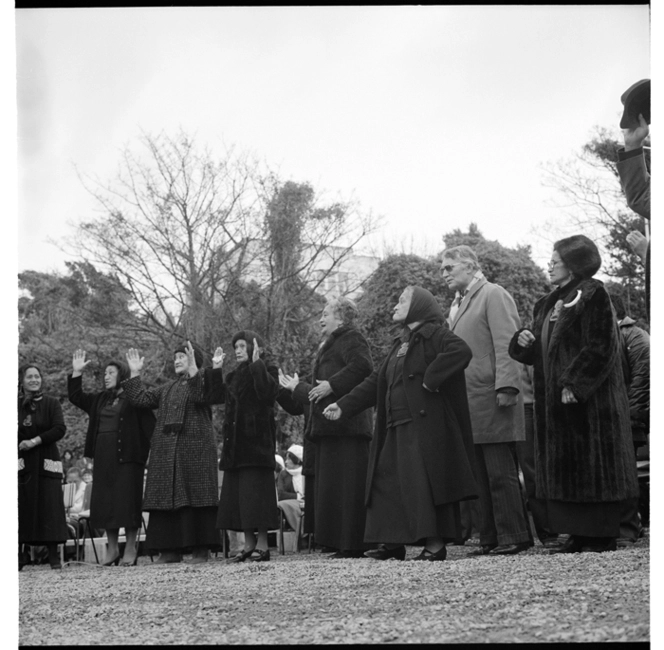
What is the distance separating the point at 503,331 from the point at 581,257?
2.52 feet

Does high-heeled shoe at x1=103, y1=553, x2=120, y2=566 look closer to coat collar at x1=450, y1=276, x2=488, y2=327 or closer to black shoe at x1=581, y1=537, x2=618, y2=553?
coat collar at x1=450, y1=276, x2=488, y2=327

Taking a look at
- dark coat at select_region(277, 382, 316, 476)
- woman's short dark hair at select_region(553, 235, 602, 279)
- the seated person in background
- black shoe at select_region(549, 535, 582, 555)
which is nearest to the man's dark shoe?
black shoe at select_region(549, 535, 582, 555)

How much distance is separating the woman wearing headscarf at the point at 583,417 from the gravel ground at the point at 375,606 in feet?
1.14

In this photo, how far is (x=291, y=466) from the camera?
38.9 feet

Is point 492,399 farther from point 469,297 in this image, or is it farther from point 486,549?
point 486,549

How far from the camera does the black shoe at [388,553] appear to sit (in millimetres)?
6266

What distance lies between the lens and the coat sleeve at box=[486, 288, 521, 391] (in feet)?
21.2

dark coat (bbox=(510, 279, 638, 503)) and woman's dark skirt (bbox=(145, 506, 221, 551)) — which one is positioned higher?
dark coat (bbox=(510, 279, 638, 503))

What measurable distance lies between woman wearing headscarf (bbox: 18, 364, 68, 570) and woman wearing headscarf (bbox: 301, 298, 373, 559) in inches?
92.5

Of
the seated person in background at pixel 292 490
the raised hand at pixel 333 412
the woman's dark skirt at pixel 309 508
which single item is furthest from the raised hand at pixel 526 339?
the seated person in background at pixel 292 490

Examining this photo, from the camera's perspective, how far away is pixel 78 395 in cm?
845

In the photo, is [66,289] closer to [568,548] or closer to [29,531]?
[29,531]

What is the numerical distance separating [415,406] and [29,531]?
3.65 m

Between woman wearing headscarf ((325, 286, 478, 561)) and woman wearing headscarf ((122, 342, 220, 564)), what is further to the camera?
woman wearing headscarf ((122, 342, 220, 564))
